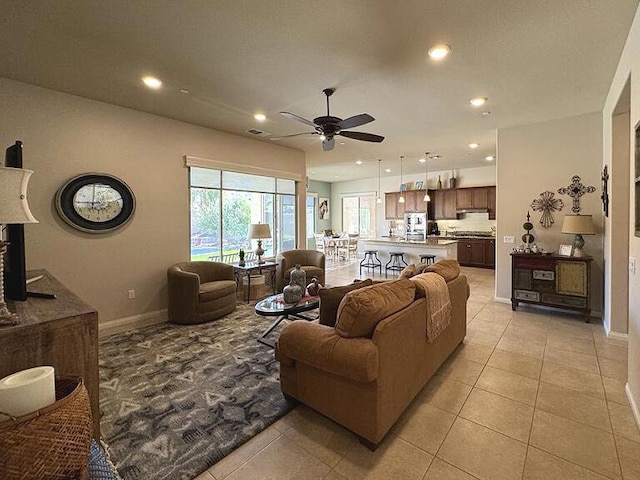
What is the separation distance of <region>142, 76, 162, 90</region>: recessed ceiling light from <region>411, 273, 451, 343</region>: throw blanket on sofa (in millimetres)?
3309

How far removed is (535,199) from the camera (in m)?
4.71

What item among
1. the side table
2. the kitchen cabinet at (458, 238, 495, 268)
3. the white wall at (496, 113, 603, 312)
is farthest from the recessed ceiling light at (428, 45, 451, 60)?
the kitchen cabinet at (458, 238, 495, 268)

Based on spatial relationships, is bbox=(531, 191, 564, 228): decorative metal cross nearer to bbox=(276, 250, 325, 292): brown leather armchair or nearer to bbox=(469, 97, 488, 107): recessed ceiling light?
bbox=(469, 97, 488, 107): recessed ceiling light

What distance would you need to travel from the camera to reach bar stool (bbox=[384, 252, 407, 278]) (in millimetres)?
7690

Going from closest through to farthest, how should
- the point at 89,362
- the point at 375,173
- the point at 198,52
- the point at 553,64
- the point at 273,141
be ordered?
the point at 89,362 → the point at 198,52 → the point at 553,64 → the point at 273,141 → the point at 375,173

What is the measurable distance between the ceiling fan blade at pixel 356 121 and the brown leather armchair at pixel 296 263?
278 centimetres

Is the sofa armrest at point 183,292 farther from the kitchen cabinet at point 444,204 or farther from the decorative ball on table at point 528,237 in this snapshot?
the kitchen cabinet at point 444,204

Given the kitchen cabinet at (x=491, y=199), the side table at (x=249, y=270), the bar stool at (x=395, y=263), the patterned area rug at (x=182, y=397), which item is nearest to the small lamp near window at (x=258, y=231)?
the side table at (x=249, y=270)

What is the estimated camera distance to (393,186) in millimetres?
10547

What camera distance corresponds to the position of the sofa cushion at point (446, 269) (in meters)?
3.05

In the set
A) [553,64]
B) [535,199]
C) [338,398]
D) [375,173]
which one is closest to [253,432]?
[338,398]

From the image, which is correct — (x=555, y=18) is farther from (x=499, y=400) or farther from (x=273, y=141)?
(x=273, y=141)

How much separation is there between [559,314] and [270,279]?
4673 millimetres

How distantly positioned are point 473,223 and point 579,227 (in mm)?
5281
